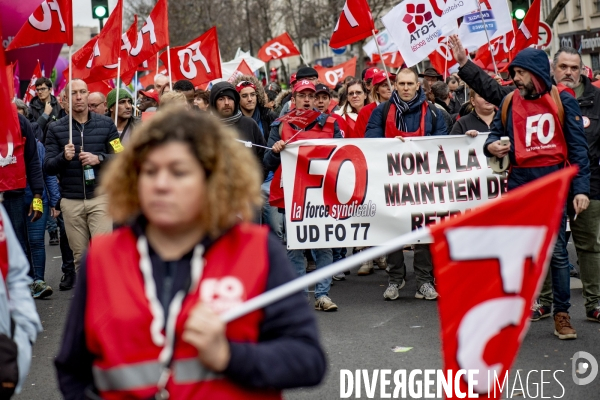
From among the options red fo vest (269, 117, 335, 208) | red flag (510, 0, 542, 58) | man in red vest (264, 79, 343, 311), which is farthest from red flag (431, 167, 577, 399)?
→ red flag (510, 0, 542, 58)

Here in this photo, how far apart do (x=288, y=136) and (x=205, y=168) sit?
263 inches

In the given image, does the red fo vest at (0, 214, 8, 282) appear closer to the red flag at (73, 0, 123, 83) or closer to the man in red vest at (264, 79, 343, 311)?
the man in red vest at (264, 79, 343, 311)

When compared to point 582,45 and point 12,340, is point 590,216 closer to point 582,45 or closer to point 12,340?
point 12,340

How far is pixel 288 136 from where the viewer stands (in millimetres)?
9203

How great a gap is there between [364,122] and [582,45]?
112 feet

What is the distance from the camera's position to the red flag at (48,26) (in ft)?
29.7

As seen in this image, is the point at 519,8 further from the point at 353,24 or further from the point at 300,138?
the point at 300,138

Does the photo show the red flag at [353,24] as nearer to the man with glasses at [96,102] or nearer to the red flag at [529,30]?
the man with glasses at [96,102]

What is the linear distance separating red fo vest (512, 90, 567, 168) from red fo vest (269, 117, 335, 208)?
2547mm

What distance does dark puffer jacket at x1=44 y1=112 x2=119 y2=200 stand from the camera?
9.30 m

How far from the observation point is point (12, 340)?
3.32 m

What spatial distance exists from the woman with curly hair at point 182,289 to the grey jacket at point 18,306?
2.59 ft

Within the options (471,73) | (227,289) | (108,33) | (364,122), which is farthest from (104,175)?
(108,33)

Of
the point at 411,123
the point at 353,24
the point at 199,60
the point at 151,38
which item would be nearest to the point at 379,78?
the point at 353,24
